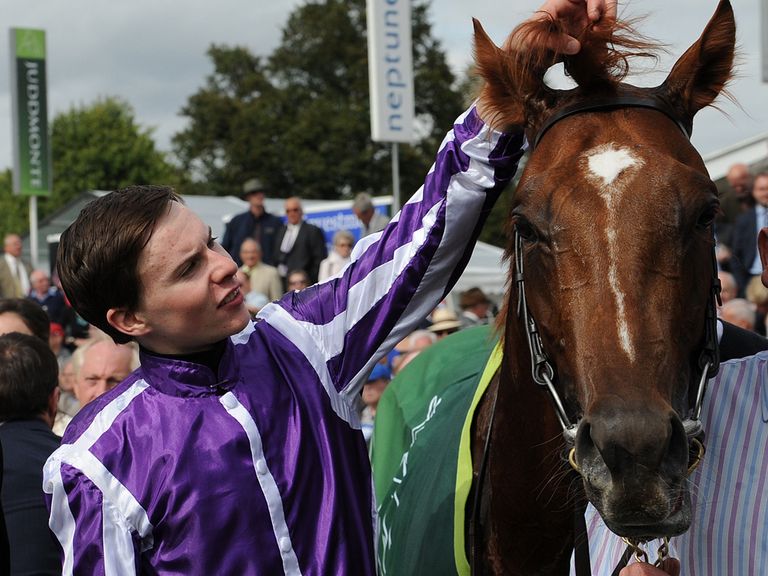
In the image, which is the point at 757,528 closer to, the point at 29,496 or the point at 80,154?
the point at 29,496

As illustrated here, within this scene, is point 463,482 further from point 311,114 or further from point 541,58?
point 311,114

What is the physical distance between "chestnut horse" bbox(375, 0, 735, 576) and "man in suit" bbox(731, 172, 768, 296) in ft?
19.3

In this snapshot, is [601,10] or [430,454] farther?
[430,454]

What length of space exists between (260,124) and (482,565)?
40942 millimetres

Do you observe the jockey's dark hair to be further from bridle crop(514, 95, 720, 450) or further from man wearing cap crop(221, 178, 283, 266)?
man wearing cap crop(221, 178, 283, 266)

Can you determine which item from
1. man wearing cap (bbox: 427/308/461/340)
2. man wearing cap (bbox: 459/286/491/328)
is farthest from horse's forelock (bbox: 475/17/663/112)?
man wearing cap (bbox: 459/286/491/328)

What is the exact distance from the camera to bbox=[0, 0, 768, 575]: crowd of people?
1.98 m

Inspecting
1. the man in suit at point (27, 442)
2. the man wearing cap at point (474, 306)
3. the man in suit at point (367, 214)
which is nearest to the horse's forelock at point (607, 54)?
the man in suit at point (27, 442)

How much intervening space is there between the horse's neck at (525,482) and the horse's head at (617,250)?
0.08 metres

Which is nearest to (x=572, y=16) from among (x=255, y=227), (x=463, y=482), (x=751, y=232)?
(x=463, y=482)

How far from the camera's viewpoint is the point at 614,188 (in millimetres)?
1996

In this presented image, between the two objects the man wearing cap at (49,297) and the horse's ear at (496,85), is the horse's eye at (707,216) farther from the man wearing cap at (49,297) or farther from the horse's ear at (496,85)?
the man wearing cap at (49,297)

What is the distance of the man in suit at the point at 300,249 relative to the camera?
10.4 metres

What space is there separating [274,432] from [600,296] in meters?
0.75
